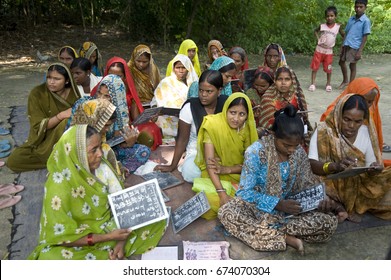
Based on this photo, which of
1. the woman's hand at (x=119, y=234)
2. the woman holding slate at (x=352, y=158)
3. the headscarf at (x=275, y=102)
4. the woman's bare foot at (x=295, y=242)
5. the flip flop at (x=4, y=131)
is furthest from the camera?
the flip flop at (x=4, y=131)

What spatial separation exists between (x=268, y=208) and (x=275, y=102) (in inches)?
73.2

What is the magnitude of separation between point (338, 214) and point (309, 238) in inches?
22.2

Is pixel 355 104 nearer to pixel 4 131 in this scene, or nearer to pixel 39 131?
pixel 39 131

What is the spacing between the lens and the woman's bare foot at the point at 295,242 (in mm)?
3006

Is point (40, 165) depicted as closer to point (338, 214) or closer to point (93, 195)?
point (93, 195)

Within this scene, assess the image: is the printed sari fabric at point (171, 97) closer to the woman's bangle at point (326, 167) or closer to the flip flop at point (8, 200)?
the flip flop at point (8, 200)

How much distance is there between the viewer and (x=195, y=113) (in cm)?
405

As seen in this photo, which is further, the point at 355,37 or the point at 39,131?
the point at 355,37

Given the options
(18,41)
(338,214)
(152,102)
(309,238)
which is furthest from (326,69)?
(18,41)

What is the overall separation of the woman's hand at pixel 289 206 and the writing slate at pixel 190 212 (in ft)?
2.01

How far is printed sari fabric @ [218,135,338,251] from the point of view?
9.98 ft

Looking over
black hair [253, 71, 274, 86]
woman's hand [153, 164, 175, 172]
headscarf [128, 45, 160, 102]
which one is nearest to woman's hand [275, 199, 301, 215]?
woman's hand [153, 164, 175, 172]

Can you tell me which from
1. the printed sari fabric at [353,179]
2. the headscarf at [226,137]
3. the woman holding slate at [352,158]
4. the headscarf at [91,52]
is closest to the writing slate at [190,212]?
the headscarf at [226,137]

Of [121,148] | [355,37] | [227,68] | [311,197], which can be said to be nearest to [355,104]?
[311,197]
